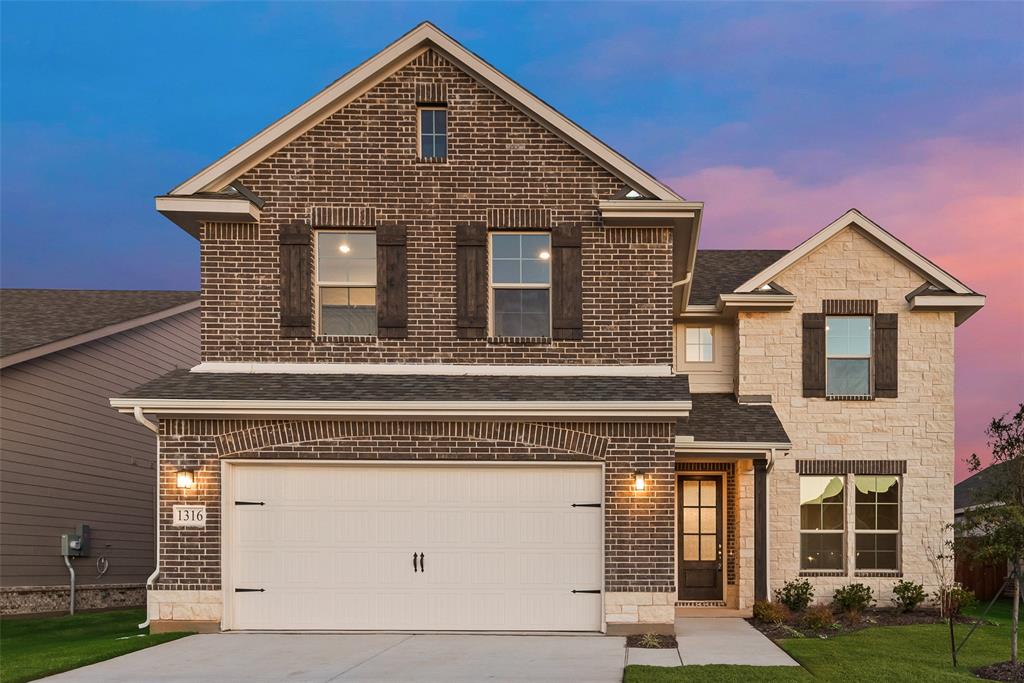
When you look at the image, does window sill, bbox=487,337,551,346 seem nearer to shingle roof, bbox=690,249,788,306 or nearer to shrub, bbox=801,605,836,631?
shingle roof, bbox=690,249,788,306

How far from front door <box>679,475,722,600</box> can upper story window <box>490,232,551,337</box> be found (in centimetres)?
519

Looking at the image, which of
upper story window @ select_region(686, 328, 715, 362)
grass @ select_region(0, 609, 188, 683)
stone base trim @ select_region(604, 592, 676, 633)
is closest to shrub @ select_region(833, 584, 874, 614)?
upper story window @ select_region(686, 328, 715, 362)

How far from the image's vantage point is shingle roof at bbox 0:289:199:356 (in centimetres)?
1822

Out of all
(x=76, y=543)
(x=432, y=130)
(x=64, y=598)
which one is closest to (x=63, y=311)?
(x=76, y=543)

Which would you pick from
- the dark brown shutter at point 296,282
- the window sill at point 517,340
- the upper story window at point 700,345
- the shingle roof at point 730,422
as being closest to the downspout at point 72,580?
the dark brown shutter at point 296,282

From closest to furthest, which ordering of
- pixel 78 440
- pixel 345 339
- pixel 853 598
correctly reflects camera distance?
pixel 345 339
pixel 853 598
pixel 78 440

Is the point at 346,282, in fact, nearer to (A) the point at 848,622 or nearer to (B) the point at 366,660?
(B) the point at 366,660

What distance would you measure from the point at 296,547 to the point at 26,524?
23.8 ft

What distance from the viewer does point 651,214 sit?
1362cm

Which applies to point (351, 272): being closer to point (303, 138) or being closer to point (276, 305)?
point (276, 305)

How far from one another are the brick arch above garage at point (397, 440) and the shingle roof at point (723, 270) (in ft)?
20.1

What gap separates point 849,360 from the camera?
17.8 meters

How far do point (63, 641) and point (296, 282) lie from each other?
600cm

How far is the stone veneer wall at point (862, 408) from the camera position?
17.2m
